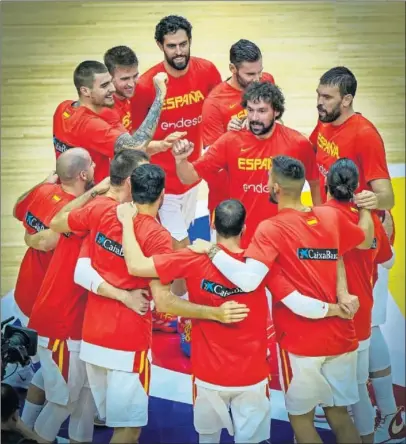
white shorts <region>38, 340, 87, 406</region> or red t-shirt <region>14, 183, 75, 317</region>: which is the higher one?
red t-shirt <region>14, 183, 75, 317</region>

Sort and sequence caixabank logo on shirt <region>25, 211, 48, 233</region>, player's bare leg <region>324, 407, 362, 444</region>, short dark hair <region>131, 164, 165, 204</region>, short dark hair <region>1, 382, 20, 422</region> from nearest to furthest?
short dark hair <region>131, 164, 165, 204</region>
player's bare leg <region>324, 407, 362, 444</region>
short dark hair <region>1, 382, 20, 422</region>
caixabank logo on shirt <region>25, 211, 48, 233</region>

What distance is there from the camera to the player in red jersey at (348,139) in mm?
6594

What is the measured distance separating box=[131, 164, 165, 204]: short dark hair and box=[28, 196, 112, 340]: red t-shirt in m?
0.58

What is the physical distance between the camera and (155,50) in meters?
7.97

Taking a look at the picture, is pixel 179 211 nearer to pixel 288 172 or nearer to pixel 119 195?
pixel 119 195

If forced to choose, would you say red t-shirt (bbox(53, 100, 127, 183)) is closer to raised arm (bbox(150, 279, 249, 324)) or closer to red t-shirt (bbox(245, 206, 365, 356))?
raised arm (bbox(150, 279, 249, 324))

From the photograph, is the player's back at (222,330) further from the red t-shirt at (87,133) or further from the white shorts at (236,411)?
the red t-shirt at (87,133)

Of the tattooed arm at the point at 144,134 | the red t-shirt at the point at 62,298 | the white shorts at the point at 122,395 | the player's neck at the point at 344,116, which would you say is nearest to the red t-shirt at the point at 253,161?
the player's neck at the point at 344,116

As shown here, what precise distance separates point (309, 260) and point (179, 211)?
1684mm

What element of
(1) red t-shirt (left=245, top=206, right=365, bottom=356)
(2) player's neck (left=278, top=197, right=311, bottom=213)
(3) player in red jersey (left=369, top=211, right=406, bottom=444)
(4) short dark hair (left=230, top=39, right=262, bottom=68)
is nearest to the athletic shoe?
(3) player in red jersey (left=369, top=211, right=406, bottom=444)

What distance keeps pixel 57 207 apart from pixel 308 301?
5.82ft

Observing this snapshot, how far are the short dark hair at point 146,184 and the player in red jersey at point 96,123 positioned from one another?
2.11 feet

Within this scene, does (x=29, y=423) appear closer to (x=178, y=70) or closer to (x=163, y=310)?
(x=163, y=310)

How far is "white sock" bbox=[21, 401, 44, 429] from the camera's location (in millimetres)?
6770
